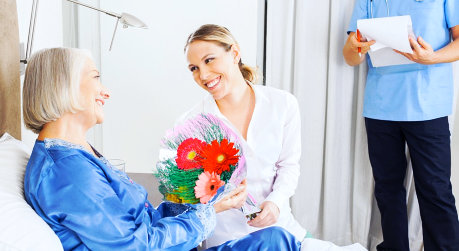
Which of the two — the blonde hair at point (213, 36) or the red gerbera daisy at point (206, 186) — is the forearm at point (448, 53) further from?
the red gerbera daisy at point (206, 186)

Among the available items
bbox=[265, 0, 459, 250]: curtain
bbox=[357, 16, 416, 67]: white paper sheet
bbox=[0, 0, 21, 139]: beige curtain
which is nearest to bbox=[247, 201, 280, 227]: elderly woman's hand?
bbox=[0, 0, 21, 139]: beige curtain

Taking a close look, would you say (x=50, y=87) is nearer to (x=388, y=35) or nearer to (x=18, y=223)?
(x=18, y=223)

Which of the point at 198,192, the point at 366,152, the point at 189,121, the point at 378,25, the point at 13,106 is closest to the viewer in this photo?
the point at 198,192

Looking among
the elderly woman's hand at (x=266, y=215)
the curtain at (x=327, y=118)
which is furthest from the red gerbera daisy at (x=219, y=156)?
the curtain at (x=327, y=118)

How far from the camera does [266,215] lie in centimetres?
133

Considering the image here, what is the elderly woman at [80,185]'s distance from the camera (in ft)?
3.01

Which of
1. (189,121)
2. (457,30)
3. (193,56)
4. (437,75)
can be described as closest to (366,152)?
(437,75)

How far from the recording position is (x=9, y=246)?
2.70ft

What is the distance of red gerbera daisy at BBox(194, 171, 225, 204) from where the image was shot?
1.02m

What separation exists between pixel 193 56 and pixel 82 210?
714 mm

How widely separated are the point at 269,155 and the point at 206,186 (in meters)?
0.53

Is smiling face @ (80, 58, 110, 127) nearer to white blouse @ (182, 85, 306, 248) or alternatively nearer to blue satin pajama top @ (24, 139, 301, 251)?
blue satin pajama top @ (24, 139, 301, 251)

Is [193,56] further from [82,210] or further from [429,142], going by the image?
[429,142]

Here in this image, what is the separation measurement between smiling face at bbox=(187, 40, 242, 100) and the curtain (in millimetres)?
1038
